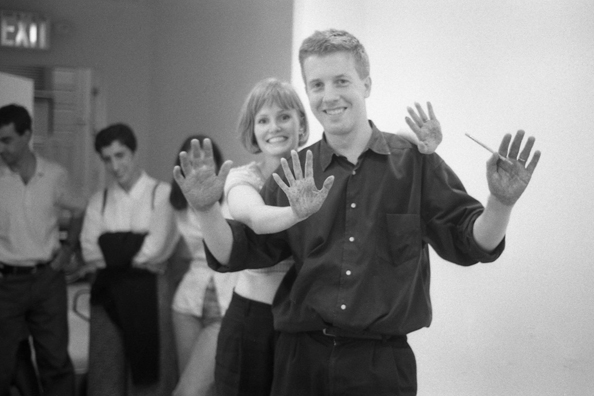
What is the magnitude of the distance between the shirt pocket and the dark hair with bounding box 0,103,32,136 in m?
1.67

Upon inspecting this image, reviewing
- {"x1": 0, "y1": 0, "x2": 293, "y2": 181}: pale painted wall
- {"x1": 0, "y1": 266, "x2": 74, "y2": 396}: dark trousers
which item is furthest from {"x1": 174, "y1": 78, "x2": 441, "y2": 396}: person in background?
{"x1": 0, "y1": 266, "x2": 74, "y2": 396}: dark trousers

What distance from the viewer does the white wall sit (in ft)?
4.99

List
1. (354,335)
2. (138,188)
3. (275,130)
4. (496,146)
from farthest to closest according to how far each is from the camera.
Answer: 1. (138,188)
2. (496,146)
3. (275,130)
4. (354,335)

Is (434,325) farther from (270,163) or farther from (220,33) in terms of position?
(220,33)

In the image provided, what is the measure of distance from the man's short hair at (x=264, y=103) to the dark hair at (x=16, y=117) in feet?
3.68

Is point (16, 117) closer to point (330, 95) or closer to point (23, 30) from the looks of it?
point (23, 30)

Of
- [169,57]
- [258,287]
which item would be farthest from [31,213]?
[258,287]

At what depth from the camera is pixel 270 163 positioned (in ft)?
5.27

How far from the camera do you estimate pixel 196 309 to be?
2.33 m

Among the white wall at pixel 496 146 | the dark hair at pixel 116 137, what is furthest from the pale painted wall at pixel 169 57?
the white wall at pixel 496 146

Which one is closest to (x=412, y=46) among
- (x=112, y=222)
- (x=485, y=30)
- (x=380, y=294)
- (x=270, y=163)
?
(x=485, y=30)

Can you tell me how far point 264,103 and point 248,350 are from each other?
2.04 ft

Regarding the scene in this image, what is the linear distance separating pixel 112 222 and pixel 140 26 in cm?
86

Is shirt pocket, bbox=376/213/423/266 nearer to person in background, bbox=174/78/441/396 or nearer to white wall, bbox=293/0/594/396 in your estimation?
person in background, bbox=174/78/441/396
